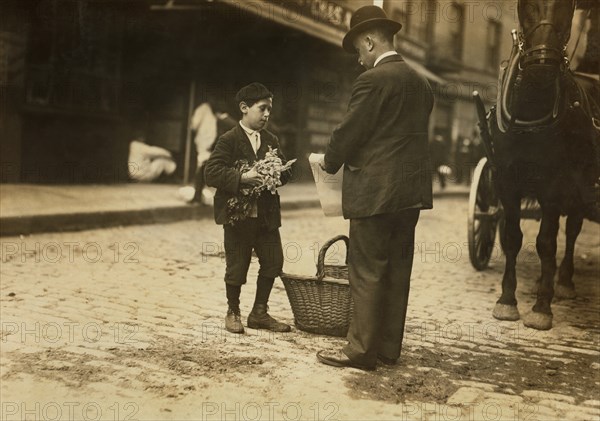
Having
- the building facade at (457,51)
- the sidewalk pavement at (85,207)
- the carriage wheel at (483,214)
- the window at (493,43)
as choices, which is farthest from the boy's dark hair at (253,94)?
the window at (493,43)

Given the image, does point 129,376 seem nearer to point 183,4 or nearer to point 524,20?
point 524,20

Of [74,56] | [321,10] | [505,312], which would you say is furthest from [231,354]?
[321,10]

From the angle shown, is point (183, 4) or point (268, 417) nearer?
point (268, 417)

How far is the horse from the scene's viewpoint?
464 centimetres

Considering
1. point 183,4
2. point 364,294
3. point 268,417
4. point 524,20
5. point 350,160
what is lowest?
point 268,417

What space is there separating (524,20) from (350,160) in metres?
1.86

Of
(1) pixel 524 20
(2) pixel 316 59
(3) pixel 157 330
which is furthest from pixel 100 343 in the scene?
(2) pixel 316 59

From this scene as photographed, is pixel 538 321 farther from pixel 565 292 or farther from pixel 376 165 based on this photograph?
pixel 376 165

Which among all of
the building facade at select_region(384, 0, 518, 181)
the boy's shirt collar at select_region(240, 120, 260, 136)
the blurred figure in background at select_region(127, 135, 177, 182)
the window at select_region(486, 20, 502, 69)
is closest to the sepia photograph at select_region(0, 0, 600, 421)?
the boy's shirt collar at select_region(240, 120, 260, 136)

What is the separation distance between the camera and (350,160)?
3.89m

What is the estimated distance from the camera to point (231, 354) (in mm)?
4078

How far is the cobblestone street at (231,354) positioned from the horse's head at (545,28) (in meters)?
1.92

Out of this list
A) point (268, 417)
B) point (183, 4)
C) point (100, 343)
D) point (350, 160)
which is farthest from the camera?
point (183, 4)

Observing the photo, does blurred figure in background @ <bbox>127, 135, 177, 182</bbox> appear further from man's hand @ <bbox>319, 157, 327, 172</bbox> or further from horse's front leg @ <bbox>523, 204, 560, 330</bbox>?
man's hand @ <bbox>319, 157, 327, 172</bbox>
